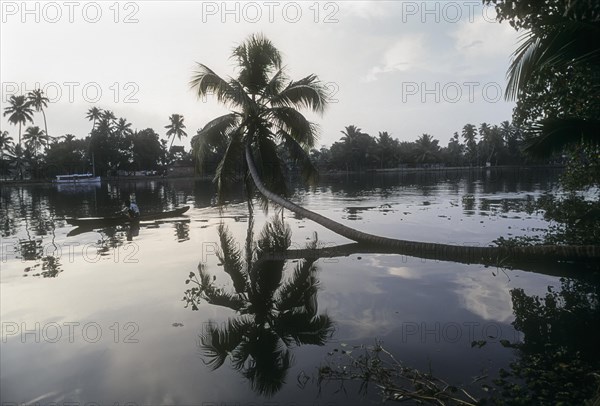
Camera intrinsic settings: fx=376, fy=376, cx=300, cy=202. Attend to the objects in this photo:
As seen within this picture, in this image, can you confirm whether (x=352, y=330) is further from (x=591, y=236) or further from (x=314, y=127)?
(x=314, y=127)

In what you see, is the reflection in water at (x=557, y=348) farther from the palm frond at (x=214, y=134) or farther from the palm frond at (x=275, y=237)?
the palm frond at (x=214, y=134)

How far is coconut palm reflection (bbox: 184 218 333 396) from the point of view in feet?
17.6

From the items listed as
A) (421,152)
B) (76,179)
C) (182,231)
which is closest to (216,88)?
(182,231)

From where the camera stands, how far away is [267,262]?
11.0m

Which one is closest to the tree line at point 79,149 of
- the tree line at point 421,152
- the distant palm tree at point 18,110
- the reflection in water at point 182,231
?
the distant palm tree at point 18,110

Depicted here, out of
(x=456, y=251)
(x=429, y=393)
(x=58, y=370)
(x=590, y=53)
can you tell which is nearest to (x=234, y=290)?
(x=58, y=370)

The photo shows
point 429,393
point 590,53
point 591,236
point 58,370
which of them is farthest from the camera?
point 591,236

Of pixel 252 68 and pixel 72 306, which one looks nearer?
pixel 72 306

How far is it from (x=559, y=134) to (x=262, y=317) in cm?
598

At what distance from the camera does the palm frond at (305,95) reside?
50.5ft

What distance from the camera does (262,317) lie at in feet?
23.0

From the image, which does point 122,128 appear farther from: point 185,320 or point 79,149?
point 185,320

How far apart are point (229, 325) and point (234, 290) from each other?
6.48 ft

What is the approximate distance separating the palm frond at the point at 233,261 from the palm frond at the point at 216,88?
5.45m
